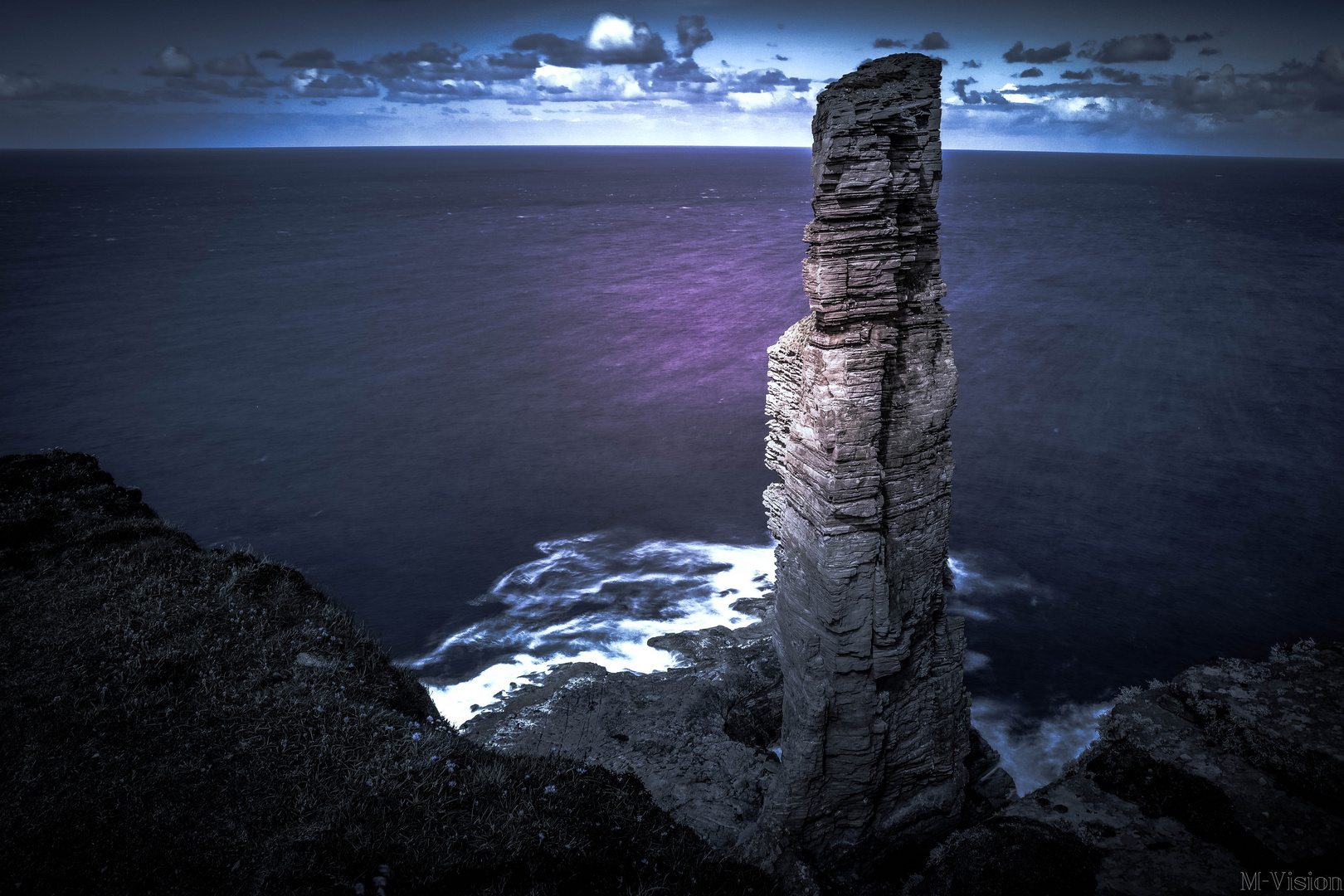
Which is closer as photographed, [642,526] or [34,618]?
[34,618]

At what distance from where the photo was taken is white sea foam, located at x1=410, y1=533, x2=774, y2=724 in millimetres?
22203

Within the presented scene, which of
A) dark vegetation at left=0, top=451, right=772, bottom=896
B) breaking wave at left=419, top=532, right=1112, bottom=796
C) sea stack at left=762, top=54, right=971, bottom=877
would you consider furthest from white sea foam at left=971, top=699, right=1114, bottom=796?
dark vegetation at left=0, top=451, right=772, bottom=896

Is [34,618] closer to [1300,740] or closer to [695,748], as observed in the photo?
[695,748]

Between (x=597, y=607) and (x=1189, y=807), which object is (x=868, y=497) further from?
(x=597, y=607)

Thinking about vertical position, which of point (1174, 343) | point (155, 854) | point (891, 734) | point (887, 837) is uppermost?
point (1174, 343)

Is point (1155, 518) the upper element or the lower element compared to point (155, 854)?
lower

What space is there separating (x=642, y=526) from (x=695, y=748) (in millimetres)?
15393

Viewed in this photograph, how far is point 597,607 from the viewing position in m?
25.4

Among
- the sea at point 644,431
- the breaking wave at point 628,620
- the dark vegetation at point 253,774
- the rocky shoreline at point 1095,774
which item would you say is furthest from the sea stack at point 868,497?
the sea at point 644,431

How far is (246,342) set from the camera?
50.1 m

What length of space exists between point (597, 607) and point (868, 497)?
1588 centimetres

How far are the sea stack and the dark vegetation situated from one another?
294 centimetres

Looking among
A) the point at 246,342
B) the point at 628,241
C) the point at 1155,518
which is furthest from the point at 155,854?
the point at 628,241
